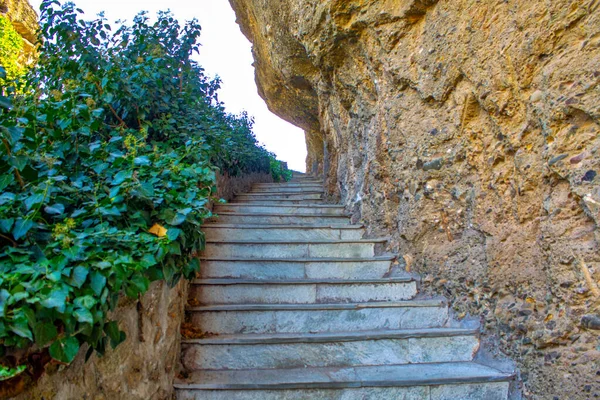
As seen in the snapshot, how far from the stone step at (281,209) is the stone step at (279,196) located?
854 millimetres

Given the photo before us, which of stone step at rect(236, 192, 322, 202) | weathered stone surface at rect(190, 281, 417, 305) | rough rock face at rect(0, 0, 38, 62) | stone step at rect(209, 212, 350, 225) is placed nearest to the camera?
weathered stone surface at rect(190, 281, 417, 305)

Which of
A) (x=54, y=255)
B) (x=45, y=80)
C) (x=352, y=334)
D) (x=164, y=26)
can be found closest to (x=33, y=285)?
(x=54, y=255)

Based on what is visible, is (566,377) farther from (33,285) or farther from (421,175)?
(33,285)

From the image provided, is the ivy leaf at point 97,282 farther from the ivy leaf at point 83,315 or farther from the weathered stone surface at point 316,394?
the weathered stone surface at point 316,394

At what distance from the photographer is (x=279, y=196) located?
5.31 meters

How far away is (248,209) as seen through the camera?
4.09 m

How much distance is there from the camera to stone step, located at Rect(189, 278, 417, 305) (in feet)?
8.35

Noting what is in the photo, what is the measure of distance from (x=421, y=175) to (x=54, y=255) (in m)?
2.19

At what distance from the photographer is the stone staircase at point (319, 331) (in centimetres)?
194

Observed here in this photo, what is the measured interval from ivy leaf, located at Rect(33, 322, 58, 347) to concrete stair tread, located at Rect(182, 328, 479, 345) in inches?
47.2

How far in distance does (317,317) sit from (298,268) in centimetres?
50

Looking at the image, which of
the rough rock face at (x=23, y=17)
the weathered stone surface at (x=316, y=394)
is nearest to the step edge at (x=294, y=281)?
the weathered stone surface at (x=316, y=394)

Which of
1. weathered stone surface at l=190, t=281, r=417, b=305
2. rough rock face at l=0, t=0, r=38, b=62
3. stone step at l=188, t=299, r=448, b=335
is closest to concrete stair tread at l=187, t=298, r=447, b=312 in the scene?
stone step at l=188, t=299, r=448, b=335

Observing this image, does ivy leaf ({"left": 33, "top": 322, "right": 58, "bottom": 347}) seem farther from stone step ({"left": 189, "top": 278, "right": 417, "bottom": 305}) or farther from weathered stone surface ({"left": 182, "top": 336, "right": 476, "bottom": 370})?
stone step ({"left": 189, "top": 278, "right": 417, "bottom": 305})
